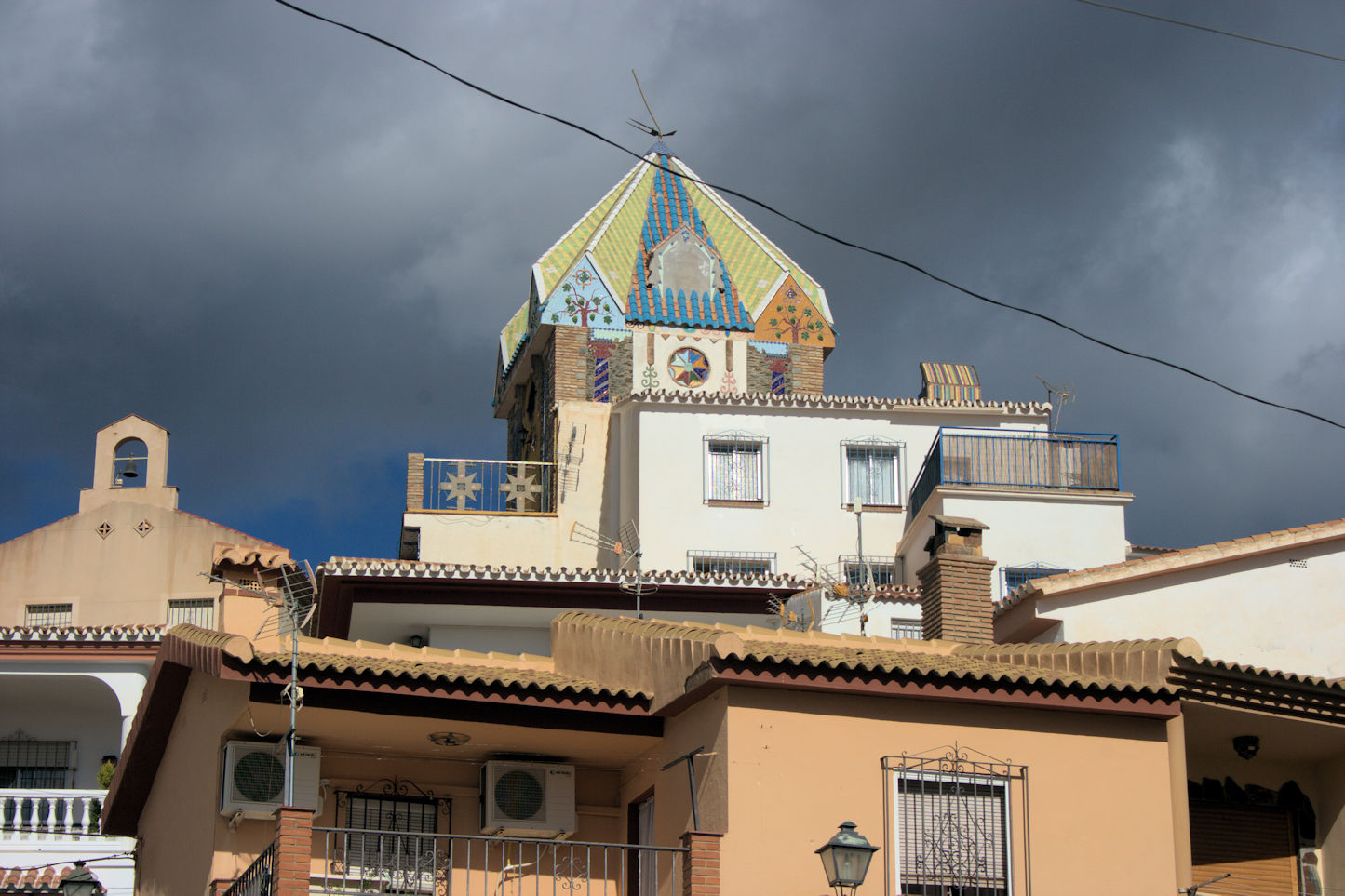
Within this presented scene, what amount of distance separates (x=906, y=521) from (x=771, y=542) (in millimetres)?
2411

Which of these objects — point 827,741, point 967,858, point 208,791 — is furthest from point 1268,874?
point 208,791

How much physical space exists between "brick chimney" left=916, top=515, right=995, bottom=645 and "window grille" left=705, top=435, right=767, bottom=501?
41.4 ft

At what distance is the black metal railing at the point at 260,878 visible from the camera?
13.1 m

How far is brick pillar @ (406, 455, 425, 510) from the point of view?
32.8 meters

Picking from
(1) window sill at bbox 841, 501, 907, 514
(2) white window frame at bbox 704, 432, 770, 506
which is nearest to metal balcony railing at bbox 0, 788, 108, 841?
(2) white window frame at bbox 704, 432, 770, 506

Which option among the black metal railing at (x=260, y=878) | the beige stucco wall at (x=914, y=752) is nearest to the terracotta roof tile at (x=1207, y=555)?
the beige stucco wall at (x=914, y=752)

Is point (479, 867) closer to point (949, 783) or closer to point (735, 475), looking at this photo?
point (949, 783)

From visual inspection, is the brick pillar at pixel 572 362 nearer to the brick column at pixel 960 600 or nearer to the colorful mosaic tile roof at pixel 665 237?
the colorful mosaic tile roof at pixel 665 237

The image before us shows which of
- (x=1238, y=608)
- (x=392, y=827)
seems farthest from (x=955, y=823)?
(x=1238, y=608)

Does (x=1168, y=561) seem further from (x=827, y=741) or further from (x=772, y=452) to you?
(x=772, y=452)

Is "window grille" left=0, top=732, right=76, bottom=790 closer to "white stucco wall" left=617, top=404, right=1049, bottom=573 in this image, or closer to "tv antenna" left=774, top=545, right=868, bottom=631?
"white stucco wall" left=617, top=404, right=1049, bottom=573

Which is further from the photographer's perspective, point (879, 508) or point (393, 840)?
point (879, 508)

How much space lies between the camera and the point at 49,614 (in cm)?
3584

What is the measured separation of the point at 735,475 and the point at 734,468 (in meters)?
0.13
